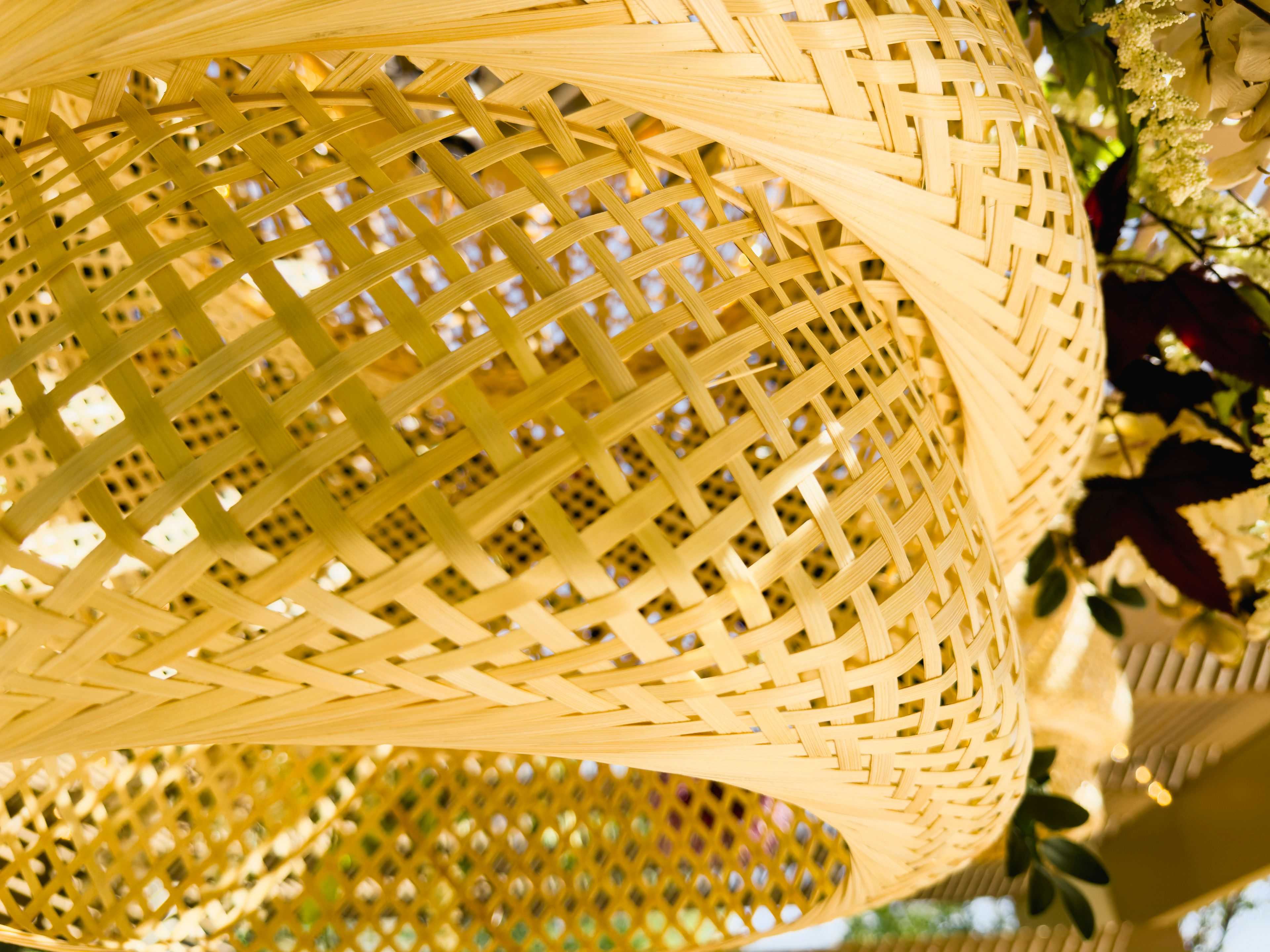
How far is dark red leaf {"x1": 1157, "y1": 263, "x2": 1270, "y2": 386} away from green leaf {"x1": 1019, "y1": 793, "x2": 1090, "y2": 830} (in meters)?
0.45

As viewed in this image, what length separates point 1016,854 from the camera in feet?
2.60

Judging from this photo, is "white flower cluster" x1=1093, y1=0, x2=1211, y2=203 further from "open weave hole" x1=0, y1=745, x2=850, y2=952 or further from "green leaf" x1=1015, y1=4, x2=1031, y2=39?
"open weave hole" x1=0, y1=745, x2=850, y2=952

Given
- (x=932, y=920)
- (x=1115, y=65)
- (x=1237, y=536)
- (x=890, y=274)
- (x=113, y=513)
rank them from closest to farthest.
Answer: (x=113, y=513) < (x=890, y=274) < (x=1115, y=65) < (x=1237, y=536) < (x=932, y=920)

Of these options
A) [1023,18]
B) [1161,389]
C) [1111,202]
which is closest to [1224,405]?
[1161,389]

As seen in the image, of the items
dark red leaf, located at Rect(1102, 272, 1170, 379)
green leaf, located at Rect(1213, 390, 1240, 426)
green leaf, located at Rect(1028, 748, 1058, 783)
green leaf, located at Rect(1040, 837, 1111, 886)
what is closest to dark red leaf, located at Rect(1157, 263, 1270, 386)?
dark red leaf, located at Rect(1102, 272, 1170, 379)

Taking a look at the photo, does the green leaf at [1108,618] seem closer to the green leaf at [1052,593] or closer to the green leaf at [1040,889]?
the green leaf at [1052,593]

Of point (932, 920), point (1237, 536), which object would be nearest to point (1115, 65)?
point (1237, 536)

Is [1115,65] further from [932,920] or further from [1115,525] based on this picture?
[932,920]

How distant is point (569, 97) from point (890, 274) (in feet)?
1.46

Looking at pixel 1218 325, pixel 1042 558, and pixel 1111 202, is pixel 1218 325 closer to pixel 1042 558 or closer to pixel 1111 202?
pixel 1111 202

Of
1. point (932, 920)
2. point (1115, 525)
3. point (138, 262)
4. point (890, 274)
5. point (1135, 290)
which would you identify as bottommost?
point (932, 920)

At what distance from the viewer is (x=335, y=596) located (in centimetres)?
24

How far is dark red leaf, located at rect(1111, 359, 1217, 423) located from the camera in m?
0.55

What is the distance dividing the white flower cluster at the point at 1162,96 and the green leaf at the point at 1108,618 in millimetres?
462
